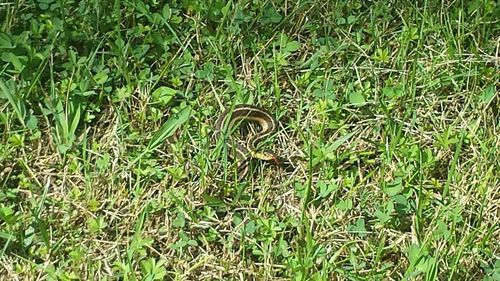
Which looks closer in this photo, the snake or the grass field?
the grass field

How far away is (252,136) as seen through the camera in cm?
404

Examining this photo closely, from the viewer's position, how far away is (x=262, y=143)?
3.99 metres

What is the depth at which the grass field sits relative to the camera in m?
3.61

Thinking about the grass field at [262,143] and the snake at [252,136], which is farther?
the snake at [252,136]

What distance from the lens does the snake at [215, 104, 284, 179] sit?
391 cm

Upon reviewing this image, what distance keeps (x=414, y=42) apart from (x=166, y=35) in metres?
1.06

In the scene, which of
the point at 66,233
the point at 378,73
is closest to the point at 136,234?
the point at 66,233

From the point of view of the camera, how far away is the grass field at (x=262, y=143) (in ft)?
11.8

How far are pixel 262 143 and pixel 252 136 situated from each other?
0.07 m

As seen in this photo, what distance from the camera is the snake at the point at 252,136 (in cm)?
391

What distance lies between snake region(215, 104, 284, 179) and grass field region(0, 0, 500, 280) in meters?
0.04

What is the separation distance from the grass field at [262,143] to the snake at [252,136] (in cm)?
4

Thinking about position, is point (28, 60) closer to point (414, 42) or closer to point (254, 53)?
point (254, 53)

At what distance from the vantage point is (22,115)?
387 cm
